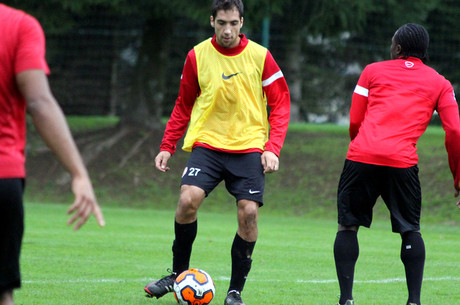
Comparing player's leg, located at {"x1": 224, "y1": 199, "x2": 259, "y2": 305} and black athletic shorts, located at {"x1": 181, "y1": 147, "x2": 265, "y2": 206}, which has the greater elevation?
black athletic shorts, located at {"x1": 181, "y1": 147, "x2": 265, "y2": 206}

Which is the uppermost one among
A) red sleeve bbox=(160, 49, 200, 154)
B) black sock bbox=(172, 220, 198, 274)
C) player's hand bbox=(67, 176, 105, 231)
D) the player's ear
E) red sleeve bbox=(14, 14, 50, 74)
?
red sleeve bbox=(14, 14, 50, 74)

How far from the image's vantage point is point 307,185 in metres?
18.7

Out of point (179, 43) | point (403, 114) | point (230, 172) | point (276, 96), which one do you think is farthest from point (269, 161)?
point (179, 43)

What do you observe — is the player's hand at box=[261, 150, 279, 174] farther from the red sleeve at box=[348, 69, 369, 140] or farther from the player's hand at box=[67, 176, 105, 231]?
the player's hand at box=[67, 176, 105, 231]

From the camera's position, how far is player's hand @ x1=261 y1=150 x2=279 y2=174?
6.23m

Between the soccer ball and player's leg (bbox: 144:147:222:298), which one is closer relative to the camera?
the soccer ball

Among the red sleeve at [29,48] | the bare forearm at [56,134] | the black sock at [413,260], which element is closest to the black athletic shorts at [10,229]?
the bare forearm at [56,134]

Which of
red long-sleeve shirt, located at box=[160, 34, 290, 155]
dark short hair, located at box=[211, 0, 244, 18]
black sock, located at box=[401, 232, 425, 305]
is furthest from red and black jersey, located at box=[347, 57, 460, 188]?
dark short hair, located at box=[211, 0, 244, 18]

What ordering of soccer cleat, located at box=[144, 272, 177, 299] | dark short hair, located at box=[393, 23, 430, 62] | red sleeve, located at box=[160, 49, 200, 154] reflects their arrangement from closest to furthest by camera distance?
dark short hair, located at box=[393, 23, 430, 62], soccer cleat, located at box=[144, 272, 177, 299], red sleeve, located at box=[160, 49, 200, 154]

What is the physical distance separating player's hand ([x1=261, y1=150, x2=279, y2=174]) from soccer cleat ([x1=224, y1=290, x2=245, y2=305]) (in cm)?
98

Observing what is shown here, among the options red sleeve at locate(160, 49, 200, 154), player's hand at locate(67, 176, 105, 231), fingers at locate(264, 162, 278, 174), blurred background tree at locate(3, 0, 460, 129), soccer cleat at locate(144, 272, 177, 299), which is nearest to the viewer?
player's hand at locate(67, 176, 105, 231)

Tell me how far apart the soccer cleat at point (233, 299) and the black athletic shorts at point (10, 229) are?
9.26 feet

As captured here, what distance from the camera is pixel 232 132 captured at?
638 cm

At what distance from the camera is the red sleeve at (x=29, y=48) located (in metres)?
3.38
